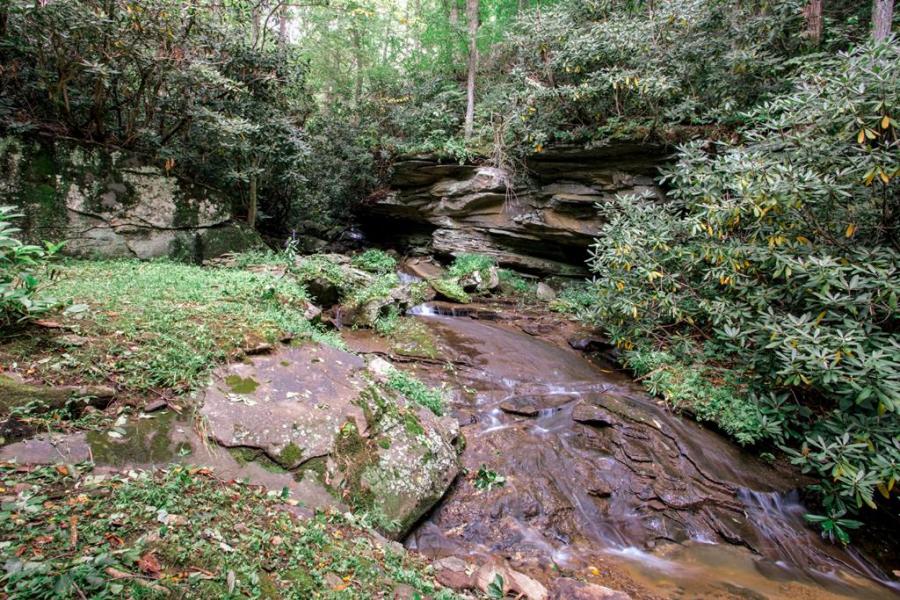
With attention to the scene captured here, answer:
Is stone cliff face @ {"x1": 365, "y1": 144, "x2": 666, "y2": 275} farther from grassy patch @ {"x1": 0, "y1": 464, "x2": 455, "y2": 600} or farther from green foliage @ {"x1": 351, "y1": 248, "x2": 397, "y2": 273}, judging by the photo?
grassy patch @ {"x1": 0, "y1": 464, "x2": 455, "y2": 600}

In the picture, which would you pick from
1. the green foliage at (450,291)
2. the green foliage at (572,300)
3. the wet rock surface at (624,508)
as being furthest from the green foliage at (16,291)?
the green foliage at (572,300)

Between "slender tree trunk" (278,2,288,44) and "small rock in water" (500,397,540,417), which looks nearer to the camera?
"small rock in water" (500,397,540,417)

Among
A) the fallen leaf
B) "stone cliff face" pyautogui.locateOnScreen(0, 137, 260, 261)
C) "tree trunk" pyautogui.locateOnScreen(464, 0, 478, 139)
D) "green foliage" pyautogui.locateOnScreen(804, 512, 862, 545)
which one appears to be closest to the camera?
the fallen leaf

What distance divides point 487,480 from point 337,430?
183cm

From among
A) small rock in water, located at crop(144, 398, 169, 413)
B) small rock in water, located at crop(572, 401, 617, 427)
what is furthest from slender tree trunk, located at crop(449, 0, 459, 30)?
small rock in water, located at crop(144, 398, 169, 413)

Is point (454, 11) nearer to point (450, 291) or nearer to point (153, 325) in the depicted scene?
point (450, 291)

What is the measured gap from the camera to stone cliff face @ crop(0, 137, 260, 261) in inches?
269

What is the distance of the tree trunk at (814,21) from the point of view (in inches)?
312

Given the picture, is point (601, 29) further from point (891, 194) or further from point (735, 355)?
point (735, 355)

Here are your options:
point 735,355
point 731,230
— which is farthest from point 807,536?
point 731,230

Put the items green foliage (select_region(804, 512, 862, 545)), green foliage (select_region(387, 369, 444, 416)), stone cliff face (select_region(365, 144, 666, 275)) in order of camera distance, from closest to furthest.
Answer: green foliage (select_region(804, 512, 862, 545)) < green foliage (select_region(387, 369, 444, 416)) < stone cliff face (select_region(365, 144, 666, 275))

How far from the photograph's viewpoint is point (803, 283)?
5391mm

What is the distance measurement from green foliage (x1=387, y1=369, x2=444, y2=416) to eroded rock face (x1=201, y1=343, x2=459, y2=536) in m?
0.47

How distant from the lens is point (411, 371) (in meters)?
6.83
